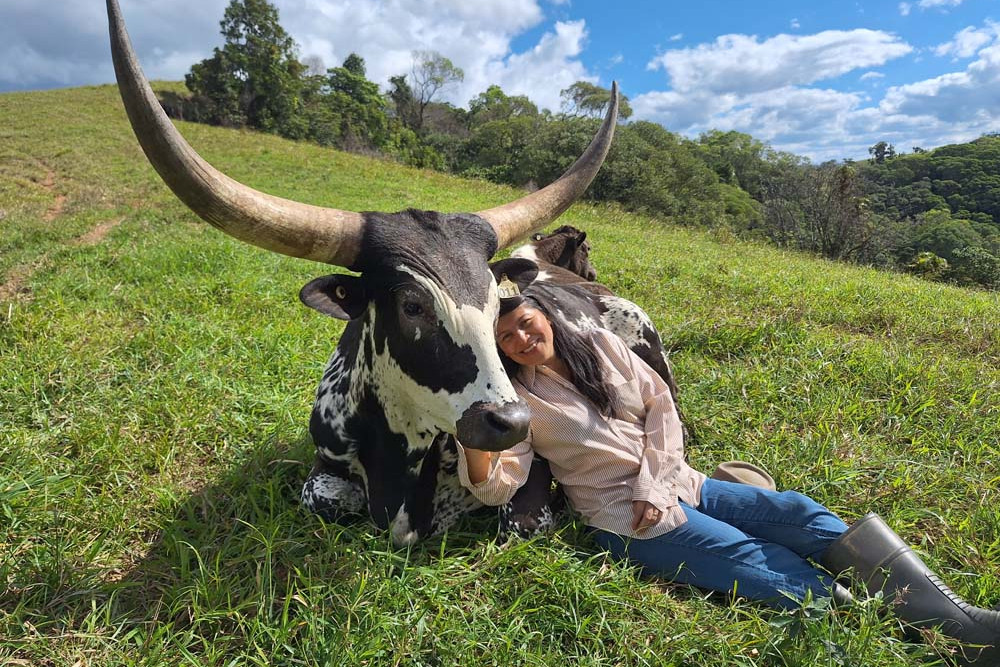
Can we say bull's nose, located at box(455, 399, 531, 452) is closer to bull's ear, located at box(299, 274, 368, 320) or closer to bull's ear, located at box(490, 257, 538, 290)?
bull's ear, located at box(299, 274, 368, 320)

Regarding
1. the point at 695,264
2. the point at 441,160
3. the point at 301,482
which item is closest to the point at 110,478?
the point at 301,482

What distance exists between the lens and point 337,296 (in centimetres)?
207

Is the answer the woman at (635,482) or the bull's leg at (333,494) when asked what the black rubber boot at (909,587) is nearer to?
the woman at (635,482)

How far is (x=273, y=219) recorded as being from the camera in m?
1.87

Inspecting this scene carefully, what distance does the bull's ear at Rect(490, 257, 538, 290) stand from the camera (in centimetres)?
240

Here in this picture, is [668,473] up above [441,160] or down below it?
below

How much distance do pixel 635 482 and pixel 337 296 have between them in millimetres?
1481

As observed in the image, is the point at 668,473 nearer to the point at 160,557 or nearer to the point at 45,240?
the point at 160,557

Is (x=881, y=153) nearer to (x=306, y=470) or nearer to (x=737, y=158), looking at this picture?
(x=737, y=158)

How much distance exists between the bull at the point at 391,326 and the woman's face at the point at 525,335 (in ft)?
0.60

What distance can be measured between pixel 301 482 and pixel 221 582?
72cm

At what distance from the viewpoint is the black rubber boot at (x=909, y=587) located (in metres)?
1.98

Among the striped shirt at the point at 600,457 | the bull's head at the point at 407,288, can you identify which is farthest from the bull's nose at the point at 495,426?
the striped shirt at the point at 600,457

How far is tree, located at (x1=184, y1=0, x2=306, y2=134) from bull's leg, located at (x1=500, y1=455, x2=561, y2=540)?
31585 millimetres
